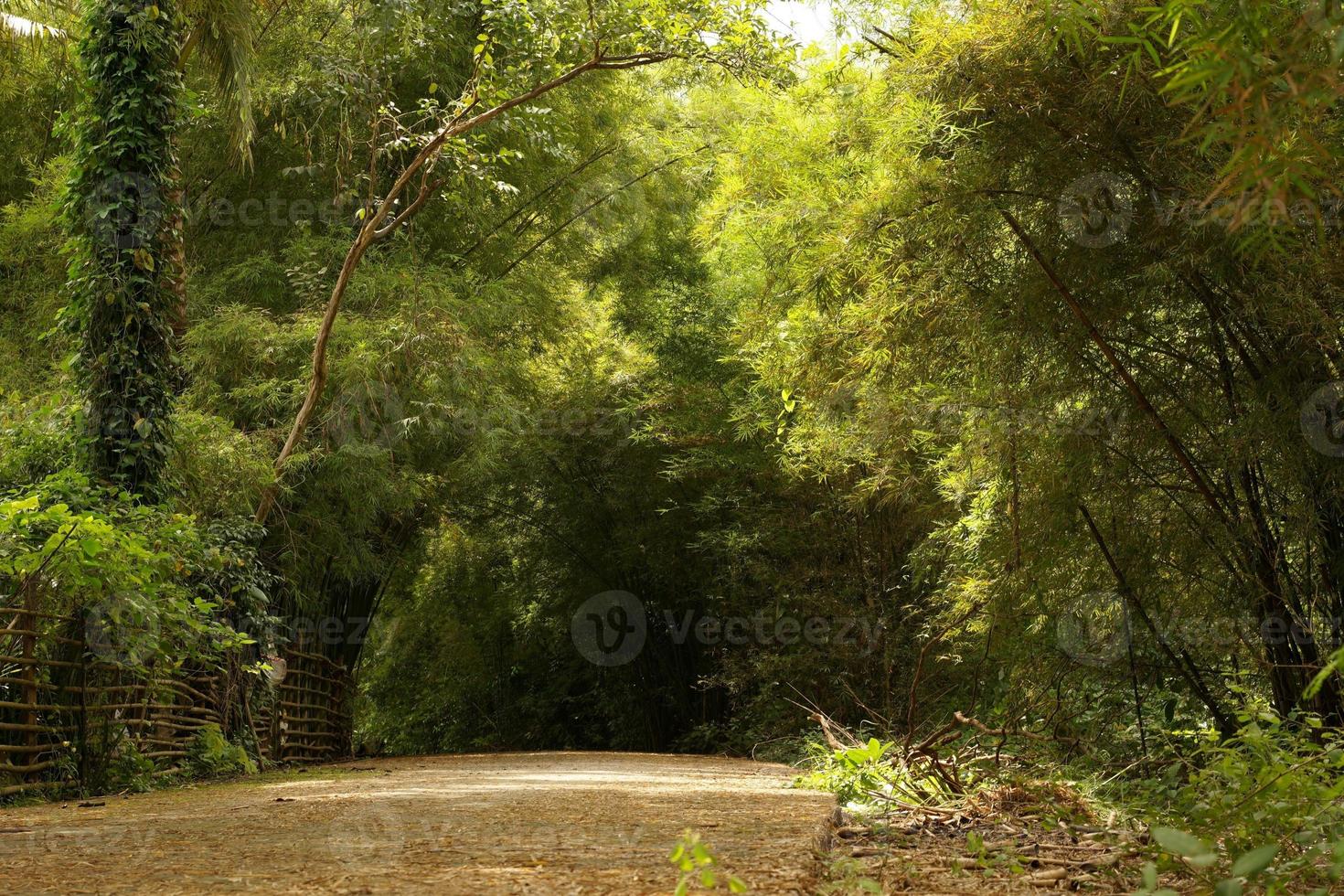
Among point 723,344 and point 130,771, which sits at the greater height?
point 723,344

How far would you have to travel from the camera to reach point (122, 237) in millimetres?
5715

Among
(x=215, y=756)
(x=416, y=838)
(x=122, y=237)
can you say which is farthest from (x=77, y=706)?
(x=416, y=838)

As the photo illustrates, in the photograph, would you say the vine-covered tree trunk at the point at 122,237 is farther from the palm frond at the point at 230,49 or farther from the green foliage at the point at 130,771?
the green foliage at the point at 130,771

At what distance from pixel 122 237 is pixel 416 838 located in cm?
433

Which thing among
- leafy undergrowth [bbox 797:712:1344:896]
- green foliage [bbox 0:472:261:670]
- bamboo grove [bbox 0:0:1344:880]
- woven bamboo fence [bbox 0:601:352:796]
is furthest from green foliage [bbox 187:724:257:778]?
leafy undergrowth [bbox 797:712:1344:896]

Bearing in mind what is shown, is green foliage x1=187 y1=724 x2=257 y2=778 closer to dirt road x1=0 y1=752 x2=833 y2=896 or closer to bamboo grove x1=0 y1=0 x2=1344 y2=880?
bamboo grove x1=0 y1=0 x2=1344 y2=880

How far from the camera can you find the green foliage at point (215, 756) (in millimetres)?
6035

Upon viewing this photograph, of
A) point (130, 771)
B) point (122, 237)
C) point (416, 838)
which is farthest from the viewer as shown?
point (122, 237)

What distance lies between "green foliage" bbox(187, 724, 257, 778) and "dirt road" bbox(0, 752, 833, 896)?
3.57ft

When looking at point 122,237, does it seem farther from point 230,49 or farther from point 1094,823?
point 1094,823

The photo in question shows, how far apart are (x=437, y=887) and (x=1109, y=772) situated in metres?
3.16

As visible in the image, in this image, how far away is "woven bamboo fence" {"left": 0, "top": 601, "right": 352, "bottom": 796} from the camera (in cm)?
451

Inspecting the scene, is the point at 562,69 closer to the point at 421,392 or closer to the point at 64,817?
the point at 421,392

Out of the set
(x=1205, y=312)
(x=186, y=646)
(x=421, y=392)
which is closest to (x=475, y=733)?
(x=421, y=392)
